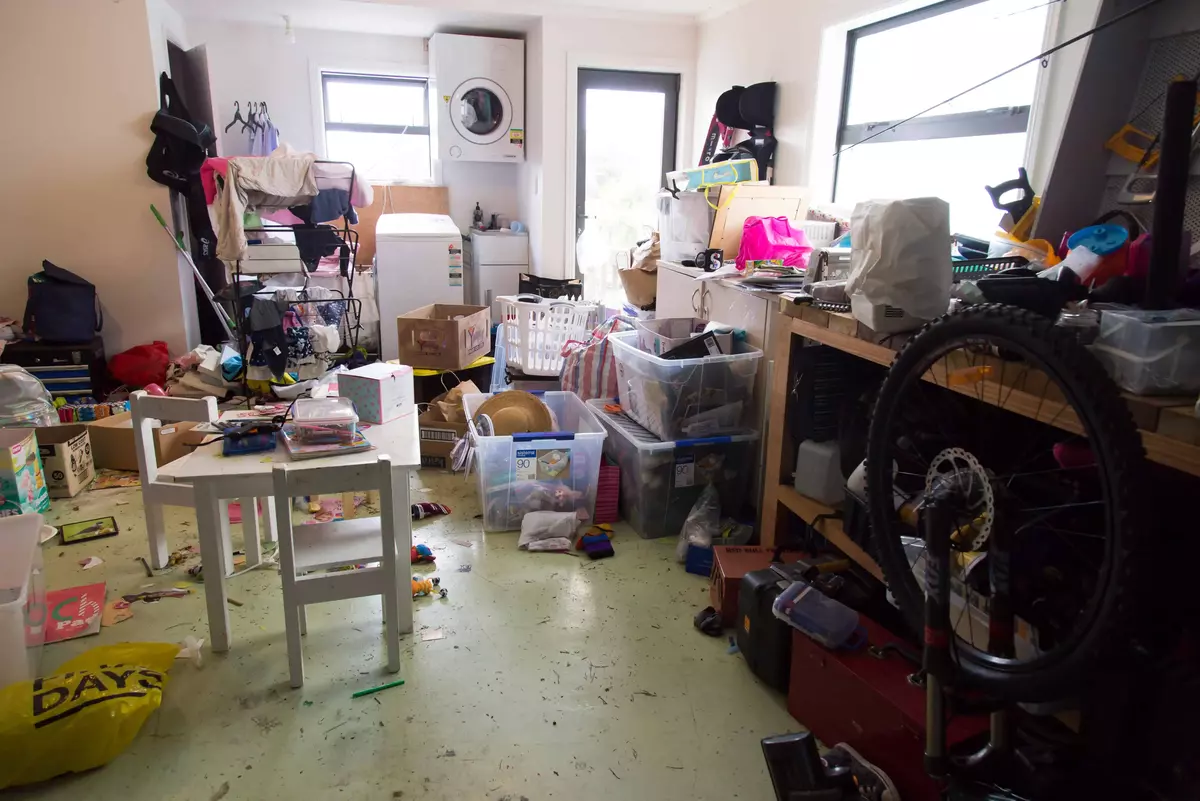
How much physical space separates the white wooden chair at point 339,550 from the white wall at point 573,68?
10.7 ft

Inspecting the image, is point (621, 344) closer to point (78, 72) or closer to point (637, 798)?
point (637, 798)

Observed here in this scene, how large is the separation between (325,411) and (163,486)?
29.3 inches

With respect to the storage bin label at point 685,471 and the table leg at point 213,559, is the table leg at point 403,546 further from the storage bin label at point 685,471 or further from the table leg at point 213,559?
the storage bin label at point 685,471

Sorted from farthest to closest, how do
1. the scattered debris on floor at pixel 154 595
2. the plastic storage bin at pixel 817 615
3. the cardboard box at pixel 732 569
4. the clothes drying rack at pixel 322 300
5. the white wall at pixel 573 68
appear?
1. the white wall at pixel 573 68
2. the clothes drying rack at pixel 322 300
3. the scattered debris on floor at pixel 154 595
4. the cardboard box at pixel 732 569
5. the plastic storage bin at pixel 817 615

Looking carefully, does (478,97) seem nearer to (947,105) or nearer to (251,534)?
(947,105)

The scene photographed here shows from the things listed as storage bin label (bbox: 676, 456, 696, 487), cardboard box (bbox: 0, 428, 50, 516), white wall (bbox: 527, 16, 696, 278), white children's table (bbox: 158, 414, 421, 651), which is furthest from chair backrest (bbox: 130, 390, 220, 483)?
white wall (bbox: 527, 16, 696, 278)

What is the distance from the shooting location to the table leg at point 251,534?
2.42m

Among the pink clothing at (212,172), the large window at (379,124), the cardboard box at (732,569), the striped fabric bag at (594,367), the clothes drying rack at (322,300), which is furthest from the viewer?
the large window at (379,124)

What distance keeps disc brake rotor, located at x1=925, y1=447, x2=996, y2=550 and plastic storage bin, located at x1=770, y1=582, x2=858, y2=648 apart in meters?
0.45

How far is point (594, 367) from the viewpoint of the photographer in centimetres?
335

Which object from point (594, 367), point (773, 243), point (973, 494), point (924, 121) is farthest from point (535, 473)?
point (924, 121)

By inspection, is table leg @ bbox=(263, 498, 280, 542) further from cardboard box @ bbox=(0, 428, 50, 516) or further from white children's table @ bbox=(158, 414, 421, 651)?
cardboard box @ bbox=(0, 428, 50, 516)

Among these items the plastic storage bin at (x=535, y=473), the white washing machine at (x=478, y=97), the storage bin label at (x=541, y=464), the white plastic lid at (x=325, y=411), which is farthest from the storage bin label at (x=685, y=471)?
the white washing machine at (x=478, y=97)

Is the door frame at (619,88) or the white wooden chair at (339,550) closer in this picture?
the white wooden chair at (339,550)
